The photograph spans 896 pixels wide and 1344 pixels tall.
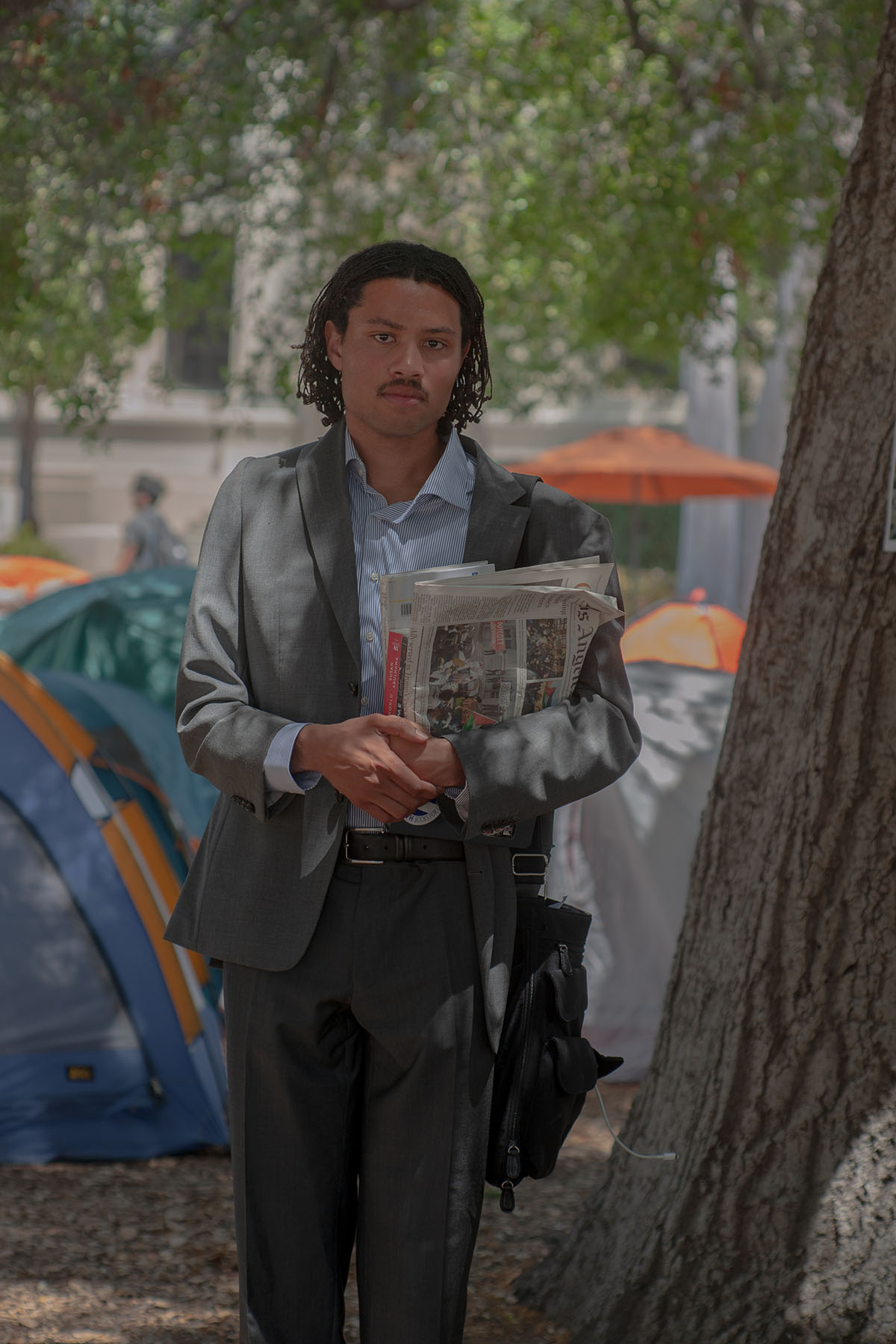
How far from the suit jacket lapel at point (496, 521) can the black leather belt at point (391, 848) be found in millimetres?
410

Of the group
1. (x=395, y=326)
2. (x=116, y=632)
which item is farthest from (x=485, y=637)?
(x=116, y=632)

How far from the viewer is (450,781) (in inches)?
74.4

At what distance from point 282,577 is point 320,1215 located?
94 centimetres

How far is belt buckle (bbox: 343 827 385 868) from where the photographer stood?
1960 millimetres

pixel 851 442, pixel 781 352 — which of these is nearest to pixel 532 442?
pixel 781 352

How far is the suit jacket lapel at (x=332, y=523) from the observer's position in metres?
2.00

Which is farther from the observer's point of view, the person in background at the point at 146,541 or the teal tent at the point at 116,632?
the person in background at the point at 146,541

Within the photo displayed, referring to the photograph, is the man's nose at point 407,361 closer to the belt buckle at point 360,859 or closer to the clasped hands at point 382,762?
the clasped hands at point 382,762

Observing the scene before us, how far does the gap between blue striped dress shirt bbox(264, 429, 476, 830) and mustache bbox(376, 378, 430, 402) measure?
0.13 metres

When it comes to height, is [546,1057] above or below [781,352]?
below

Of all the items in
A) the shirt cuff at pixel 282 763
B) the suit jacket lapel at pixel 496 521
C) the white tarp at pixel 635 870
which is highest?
the suit jacket lapel at pixel 496 521

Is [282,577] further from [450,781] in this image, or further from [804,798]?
[804,798]

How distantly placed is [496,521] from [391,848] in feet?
1.64

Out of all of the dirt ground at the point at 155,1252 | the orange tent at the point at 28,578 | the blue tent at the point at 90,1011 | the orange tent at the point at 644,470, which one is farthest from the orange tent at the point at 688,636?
the orange tent at the point at 28,578
